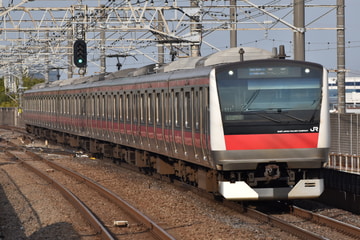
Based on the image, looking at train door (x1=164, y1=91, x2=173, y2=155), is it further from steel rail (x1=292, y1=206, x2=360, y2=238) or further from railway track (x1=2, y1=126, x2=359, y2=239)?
steel rail (x1=292, y1=206, x2=360, y2=238)

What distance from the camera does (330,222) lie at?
12969 millimetres

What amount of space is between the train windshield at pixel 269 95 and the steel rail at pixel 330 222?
151 centimetres

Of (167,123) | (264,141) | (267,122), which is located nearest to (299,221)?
(264,141)

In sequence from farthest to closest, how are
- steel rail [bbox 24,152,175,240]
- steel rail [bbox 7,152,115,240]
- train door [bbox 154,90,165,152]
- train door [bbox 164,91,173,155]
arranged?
train door [bbox 154,90,165,152], train door [bbox 164,91,173,155], steel rail [bbox 7,152,115,240], steel rail [bbox 24,152,175,240]

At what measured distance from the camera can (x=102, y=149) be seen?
93.5ft

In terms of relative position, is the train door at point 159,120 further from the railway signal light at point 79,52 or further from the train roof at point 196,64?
the railway signal light at point 79,52

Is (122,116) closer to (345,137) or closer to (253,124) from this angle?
(345,137)

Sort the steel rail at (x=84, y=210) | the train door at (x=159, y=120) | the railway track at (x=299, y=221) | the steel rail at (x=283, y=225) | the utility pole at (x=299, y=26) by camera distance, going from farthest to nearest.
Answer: the utility pole at (x=299, y=26) → the train door at (x=159, y=120) → the steel rail at (x=84, y=210) → the railway track at (x=299, y=221) → the steel rail at (x=283, y=225)

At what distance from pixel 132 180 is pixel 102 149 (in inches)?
282

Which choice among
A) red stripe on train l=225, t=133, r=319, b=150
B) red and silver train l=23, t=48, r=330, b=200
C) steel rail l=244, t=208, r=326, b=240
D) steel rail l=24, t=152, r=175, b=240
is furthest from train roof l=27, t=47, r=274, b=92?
steel rail l=24, t=152, r=175, b=240

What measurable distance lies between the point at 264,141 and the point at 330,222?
1.87 metres

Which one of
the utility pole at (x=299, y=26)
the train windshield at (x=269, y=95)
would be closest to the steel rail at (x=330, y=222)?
the train windshield at (x=269, y=95)

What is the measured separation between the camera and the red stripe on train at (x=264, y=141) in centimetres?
1397

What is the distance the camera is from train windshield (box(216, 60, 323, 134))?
1402 cm
